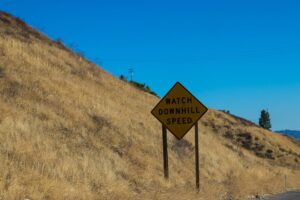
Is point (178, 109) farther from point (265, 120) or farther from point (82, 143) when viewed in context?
point (265, 120)

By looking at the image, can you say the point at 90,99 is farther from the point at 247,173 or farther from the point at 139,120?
the point at 247,173

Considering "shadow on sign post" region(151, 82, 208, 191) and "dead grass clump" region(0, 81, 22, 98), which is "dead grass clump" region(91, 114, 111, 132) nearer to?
"dead grass clump" region(0, 81, 22, 98)

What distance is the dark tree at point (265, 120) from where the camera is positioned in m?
118

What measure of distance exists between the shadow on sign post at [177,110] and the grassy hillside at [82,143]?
179cm

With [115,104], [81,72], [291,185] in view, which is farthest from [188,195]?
[291,185]

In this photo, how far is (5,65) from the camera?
84.6ft

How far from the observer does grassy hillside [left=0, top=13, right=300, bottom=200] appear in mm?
14062

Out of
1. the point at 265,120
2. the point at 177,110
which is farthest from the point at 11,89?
the point at 265,120

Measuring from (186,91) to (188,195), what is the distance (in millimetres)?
4461

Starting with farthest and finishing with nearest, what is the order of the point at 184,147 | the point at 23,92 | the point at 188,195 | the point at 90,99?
the point at 184,147, the point at 90,99, the point at 23,92, the point at 188,195

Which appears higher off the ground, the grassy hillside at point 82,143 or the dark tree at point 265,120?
the dark tree at point 265,120

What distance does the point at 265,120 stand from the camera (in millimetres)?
118938

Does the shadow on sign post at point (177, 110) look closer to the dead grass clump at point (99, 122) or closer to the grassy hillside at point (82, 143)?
the grassy hillside at point (82, 143)

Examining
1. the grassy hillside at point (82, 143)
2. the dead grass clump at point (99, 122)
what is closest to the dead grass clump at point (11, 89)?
the grassy hillside at point (82, 143)
